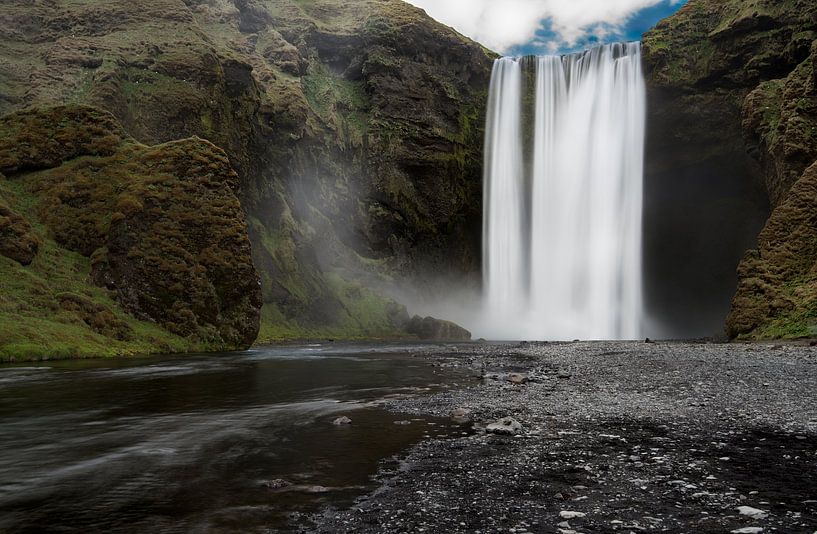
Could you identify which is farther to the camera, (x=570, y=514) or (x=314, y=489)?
(x=314, y=489)

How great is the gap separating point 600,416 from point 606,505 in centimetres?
636

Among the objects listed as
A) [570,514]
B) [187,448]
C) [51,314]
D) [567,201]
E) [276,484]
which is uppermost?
[567,201]

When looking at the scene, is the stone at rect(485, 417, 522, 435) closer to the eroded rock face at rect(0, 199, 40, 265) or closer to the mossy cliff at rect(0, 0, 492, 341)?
the eroded rock face at rect(0, 199, 40, 265)

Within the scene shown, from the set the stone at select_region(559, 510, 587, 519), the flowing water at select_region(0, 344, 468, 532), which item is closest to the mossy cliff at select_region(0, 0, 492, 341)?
the flowing water at select_region(0, 344, 468, 532)

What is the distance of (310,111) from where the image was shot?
9450 centimetres

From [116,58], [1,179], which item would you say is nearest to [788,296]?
[1,179]

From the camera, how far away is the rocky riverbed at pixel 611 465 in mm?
6758

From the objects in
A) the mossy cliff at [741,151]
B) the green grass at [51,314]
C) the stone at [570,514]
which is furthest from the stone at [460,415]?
the mossy cliff at [741,151]

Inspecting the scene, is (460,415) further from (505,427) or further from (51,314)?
(51,314)

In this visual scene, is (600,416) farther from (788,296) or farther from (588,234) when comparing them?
(588,234)

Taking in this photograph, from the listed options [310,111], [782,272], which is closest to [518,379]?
[782,272]

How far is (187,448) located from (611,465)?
7.71 m

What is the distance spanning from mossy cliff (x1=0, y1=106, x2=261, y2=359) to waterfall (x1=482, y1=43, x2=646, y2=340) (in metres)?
45.1

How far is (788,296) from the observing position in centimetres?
3778
